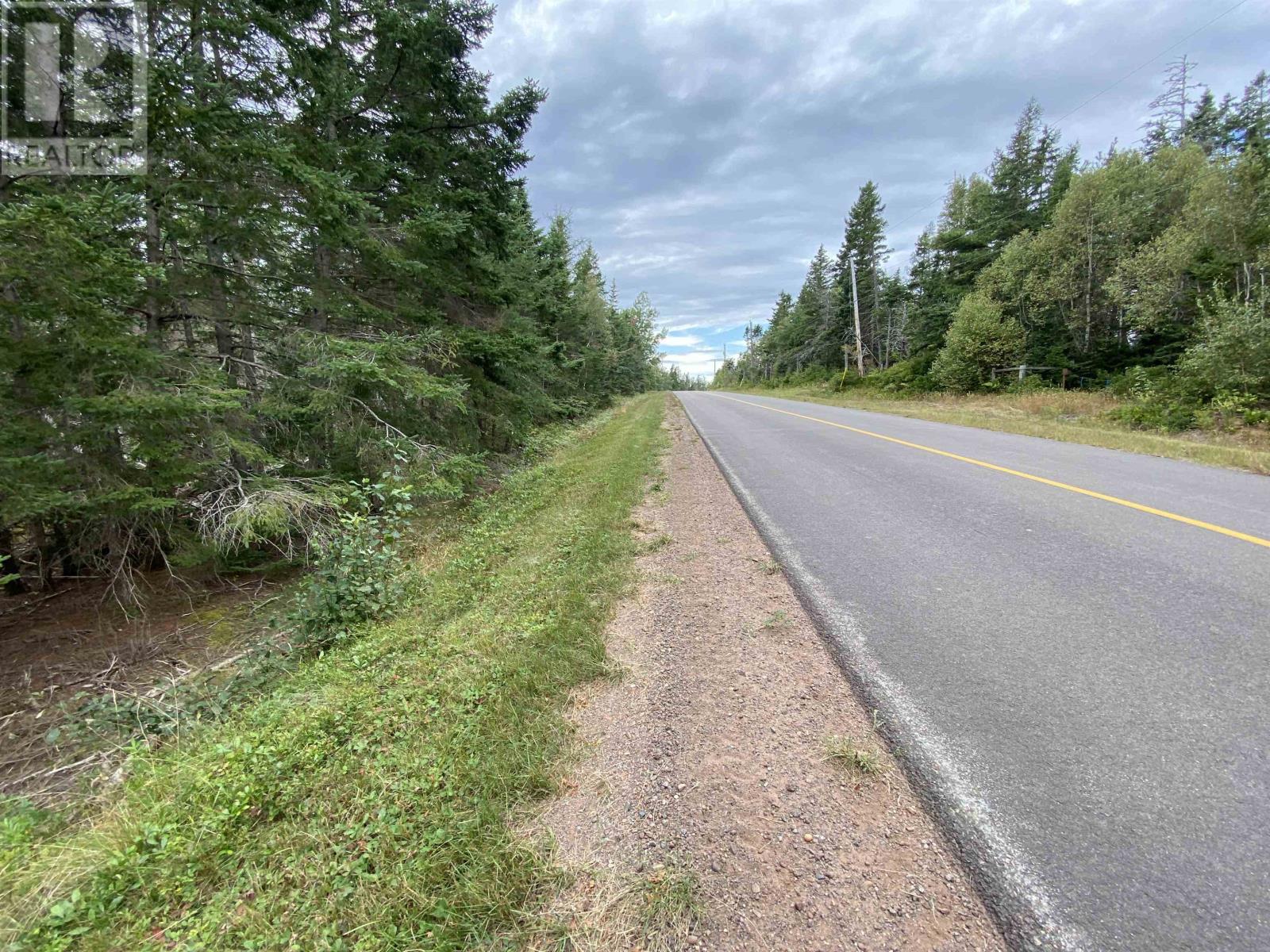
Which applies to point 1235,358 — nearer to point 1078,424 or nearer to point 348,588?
point 1078,424

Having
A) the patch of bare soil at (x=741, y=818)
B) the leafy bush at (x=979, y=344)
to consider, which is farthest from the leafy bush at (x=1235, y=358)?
the patch of bare soil at (x=741, y=818)

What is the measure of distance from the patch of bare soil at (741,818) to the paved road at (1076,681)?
19 centimetres

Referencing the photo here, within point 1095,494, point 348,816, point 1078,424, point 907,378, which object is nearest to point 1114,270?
point 907,378

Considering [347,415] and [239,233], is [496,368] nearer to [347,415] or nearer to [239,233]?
[347,415]

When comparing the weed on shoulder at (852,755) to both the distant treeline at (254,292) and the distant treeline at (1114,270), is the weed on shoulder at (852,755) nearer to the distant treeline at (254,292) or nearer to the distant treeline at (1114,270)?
the distant treeline at (254,292)

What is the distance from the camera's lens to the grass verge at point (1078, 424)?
7.85 metres

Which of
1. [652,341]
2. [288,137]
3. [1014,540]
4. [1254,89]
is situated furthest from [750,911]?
[652,341]

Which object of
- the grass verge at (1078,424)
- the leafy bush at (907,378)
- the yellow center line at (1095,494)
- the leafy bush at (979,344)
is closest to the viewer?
the yellow center line at (1095,494)

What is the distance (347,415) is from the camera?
6621 mm

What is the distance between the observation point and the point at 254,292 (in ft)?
21.8

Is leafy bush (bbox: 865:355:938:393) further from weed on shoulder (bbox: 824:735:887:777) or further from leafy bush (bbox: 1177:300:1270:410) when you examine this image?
weed on shoulder (bbox: 824:735:887:777)

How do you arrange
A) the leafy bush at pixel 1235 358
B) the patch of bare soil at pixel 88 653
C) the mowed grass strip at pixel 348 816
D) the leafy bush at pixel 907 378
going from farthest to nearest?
the leafy bush at pixel 907 378
the leafy bush at pixel 1235 358
the patch of bare soil at pixel 88 653
the mowed grass strip at pixel 348 816

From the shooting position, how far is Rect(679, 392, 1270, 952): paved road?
1.49 metres

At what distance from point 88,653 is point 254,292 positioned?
464cm
